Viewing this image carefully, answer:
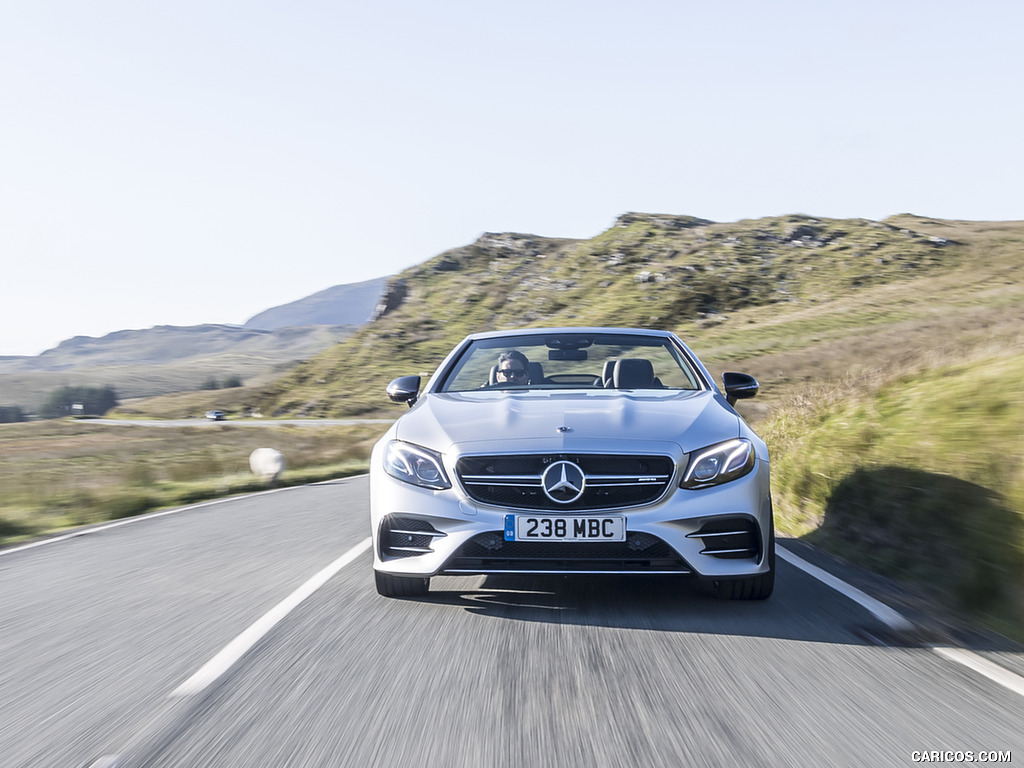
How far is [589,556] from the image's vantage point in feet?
15.0

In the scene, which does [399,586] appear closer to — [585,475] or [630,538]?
[585,475]

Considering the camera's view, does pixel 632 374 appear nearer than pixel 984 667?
No

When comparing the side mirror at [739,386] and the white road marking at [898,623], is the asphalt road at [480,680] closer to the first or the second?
the white road marking at [898,623]

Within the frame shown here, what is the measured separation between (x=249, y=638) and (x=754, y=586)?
255cm

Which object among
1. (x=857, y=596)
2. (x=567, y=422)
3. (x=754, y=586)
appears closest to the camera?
(x=754, y=586)

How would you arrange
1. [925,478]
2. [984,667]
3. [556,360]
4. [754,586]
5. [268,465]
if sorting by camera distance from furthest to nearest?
[268,465] < [556,360] < [925,478] < [754,586] < [984,667]

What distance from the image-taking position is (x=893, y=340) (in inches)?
1421

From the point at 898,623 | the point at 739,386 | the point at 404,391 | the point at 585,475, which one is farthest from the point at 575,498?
the point at 404,391

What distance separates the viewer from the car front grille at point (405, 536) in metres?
4.75

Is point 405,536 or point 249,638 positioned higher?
point 405,536

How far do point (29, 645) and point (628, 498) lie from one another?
9.87ft

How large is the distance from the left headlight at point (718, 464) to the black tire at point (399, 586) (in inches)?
60.3

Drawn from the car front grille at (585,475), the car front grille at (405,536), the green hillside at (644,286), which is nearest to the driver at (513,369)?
the car front grille at (585,475)

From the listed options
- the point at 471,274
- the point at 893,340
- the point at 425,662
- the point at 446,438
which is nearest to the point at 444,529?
the point at 446,438
